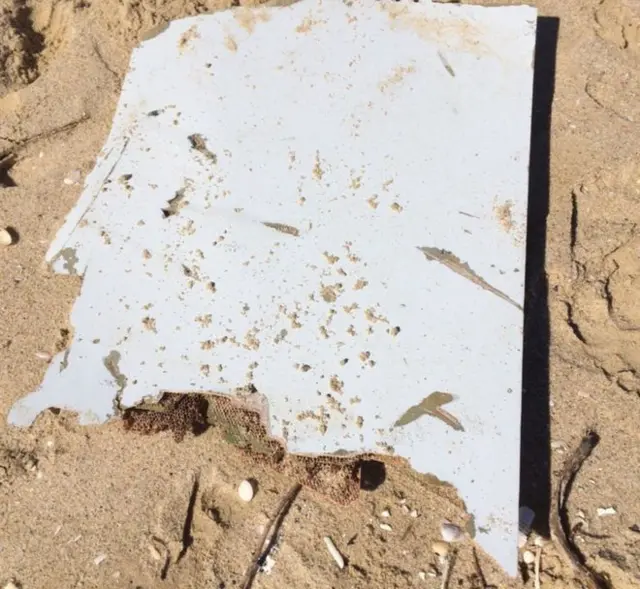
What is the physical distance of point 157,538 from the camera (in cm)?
200

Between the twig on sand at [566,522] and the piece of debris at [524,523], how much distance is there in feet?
0.18

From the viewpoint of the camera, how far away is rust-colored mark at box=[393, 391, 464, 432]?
1.72 meters

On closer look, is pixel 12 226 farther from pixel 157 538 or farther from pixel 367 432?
pixel 367 432

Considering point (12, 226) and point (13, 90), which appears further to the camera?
point (13, 90)

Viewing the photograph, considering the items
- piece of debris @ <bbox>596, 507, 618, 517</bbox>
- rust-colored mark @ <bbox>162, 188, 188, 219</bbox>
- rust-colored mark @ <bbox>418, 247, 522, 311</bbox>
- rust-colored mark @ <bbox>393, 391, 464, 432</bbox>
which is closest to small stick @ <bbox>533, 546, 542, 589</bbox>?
piece of debris @ <bbox>596, 507, 618, 517</bbox>

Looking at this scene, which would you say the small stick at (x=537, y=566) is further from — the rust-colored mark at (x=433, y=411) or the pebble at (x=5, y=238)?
the pebble at (x=5, y=238)

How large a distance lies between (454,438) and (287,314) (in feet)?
1.83

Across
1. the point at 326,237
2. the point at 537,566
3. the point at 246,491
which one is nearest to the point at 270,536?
the point at 246,491

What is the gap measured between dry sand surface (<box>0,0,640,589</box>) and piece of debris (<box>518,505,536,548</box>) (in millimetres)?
31

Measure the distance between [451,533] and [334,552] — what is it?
13.7 inches

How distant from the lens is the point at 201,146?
2.04 m

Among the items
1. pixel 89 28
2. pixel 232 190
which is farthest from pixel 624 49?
pixel 89 28

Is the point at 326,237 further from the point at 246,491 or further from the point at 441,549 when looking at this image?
the point at 441,549

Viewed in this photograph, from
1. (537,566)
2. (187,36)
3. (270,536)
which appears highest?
(187,36)
